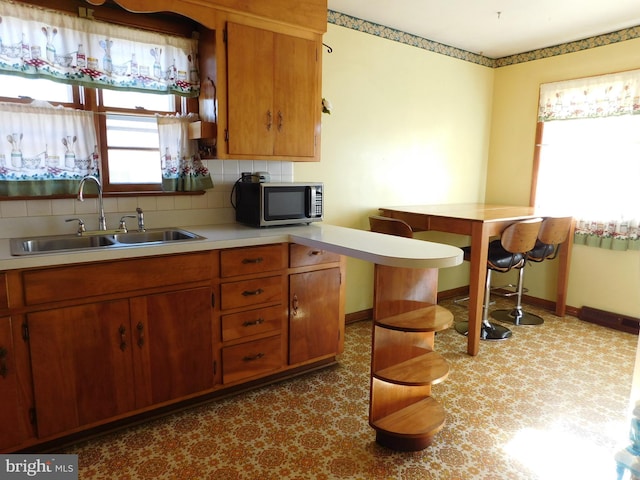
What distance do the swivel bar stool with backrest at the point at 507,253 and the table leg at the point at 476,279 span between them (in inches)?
9.6

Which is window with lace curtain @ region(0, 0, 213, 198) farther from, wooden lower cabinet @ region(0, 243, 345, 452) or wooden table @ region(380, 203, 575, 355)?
wooden table @ region(380, 203, 575, 355)

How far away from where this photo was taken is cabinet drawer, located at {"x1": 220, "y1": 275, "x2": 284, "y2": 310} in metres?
2.24

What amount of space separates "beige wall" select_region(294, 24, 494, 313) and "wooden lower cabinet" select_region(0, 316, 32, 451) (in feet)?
6.55

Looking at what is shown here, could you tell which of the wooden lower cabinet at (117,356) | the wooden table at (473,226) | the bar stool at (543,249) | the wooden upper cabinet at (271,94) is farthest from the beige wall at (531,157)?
the wooden lower cabinet at (117,356)

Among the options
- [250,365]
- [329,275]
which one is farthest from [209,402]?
[329,275]

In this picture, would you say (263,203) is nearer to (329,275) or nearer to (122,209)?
(329,275)

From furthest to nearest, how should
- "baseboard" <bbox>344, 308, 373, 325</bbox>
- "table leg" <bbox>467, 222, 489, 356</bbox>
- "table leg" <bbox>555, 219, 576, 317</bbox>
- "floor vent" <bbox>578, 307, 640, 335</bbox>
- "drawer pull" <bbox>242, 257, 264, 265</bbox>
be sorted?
"table leg" <bbox>555, 219, 576, 317</bbox> < "baseboard" <bbox>344, 308, 373, 325</bbox> < "floor vent" <bbox>578, 307, 640, 335</bbox> < "table leg" <bbox>467, 222, 489, 356</bbox> < "drawer pull" <bbox>242, 257, 264, 265</bbox>

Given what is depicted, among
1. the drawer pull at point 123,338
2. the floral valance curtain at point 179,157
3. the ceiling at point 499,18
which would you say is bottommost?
the drawer pull at point 123,338

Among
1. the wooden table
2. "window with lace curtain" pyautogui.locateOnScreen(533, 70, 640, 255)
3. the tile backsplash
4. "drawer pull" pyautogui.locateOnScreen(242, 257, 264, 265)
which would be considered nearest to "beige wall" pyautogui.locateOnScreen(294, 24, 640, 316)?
"window with lace curtain" pyautogui.locateOnScreen(533, 70, 640, 255)

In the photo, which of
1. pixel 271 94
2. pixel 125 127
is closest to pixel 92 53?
pixel 125 127

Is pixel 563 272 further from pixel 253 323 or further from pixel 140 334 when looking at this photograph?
pixel 140 334

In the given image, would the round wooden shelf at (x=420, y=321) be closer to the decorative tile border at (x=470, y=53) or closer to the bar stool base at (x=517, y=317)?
the bar stool base at (x=517, y=317)

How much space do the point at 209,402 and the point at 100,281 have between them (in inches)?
36.5

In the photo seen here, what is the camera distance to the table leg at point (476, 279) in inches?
116
